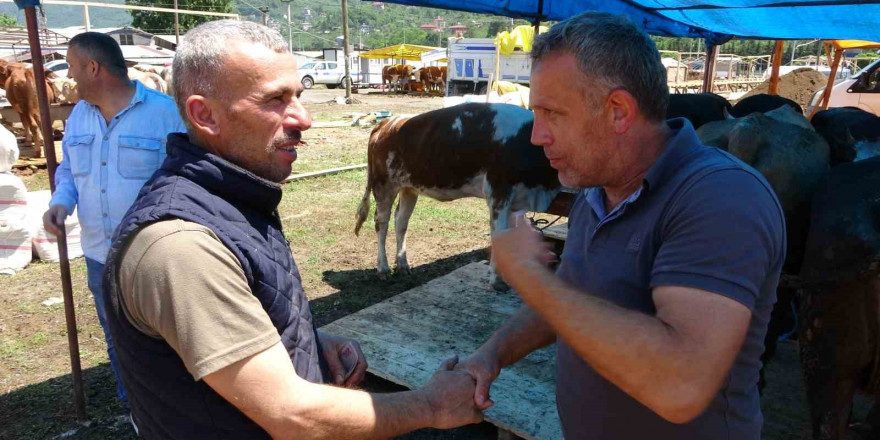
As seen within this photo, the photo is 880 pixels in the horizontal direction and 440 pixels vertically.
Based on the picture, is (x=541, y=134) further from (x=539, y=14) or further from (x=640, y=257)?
(x=539, y=14)

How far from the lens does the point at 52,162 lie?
3.53 m

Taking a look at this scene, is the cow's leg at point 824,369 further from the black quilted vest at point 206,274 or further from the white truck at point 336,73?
the white truck at point 336,73

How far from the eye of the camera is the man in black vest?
1.24 m

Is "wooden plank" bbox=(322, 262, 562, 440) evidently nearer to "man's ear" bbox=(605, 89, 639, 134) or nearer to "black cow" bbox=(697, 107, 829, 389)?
"black cow" bbox=(697, 107, 829, 389)

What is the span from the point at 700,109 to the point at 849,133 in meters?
1.03

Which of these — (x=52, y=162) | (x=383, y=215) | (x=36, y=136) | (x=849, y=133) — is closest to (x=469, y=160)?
(x=383, y=215)

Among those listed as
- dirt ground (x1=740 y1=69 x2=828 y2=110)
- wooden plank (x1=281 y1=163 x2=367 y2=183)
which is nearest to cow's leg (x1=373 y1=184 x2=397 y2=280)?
wooden plank (x1=281 y1=163 x2=367 y2=183)

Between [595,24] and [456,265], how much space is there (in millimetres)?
5560

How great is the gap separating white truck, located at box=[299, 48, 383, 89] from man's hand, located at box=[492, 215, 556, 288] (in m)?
39.7

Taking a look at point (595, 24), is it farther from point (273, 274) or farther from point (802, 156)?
point (802, 156)

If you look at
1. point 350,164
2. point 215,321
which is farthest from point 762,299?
point 350,164

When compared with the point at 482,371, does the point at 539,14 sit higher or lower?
higher

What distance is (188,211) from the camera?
1.33 m

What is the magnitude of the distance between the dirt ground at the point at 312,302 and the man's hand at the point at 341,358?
1.92 meters
